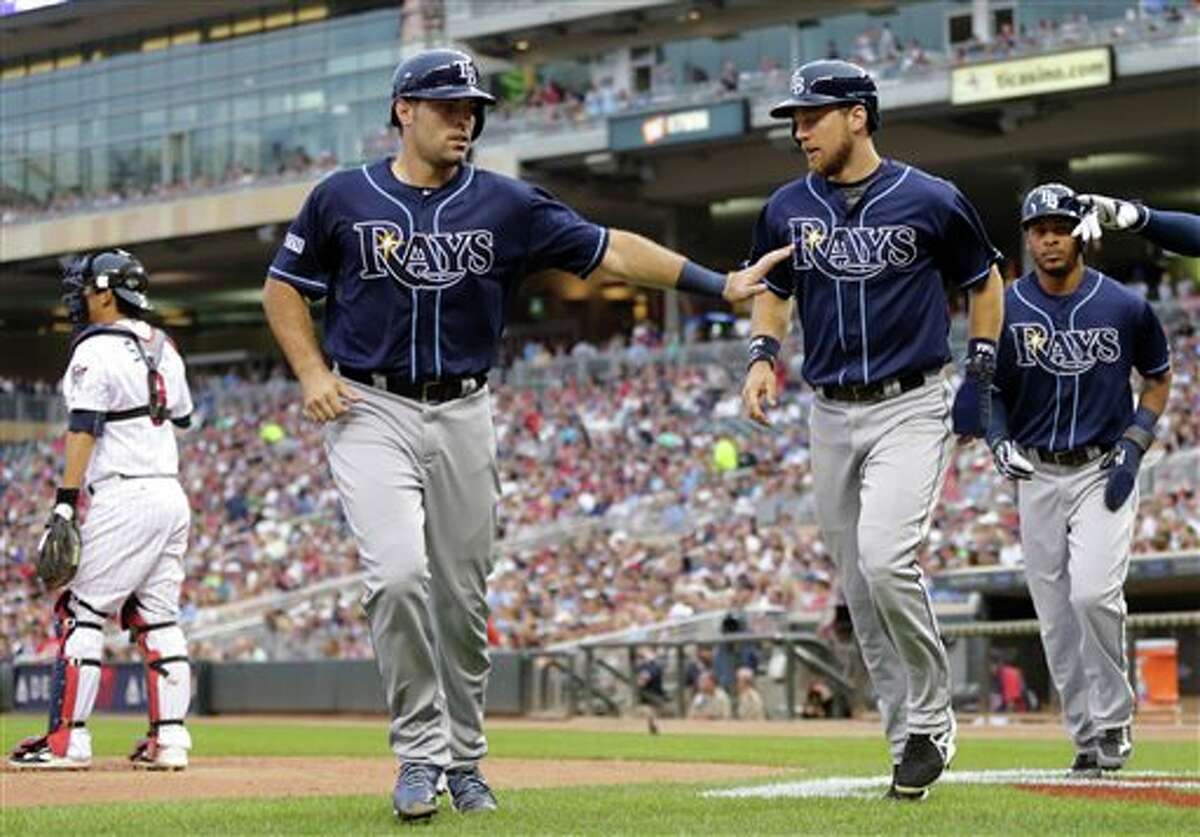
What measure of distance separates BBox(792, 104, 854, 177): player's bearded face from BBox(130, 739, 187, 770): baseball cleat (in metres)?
4.64

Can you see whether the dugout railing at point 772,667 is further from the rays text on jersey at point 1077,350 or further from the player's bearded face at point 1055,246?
the player's bearded face at point 1055,246

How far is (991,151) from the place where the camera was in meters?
43.1

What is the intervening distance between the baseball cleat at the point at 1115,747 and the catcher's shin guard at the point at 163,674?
4422 mm

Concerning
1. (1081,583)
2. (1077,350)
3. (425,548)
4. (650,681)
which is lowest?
(650,681)

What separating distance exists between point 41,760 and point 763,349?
179 inches

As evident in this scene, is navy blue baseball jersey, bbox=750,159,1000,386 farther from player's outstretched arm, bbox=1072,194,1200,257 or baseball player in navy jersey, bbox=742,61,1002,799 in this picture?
player's outstretched arm, bbox=1072,194,1200,257

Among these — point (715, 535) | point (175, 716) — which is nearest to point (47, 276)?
point (715, 535)

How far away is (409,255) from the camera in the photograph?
738 cm

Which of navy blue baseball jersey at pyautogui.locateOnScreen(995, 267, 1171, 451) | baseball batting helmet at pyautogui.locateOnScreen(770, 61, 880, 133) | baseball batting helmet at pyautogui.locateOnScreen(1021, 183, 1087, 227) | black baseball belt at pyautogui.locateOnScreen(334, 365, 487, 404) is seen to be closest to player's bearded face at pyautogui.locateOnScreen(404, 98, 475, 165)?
black baseball belt at pyautogui.locateOnScreen(334, 365, 487, 404)

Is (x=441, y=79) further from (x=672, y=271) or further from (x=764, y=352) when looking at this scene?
(x=764, y=352)

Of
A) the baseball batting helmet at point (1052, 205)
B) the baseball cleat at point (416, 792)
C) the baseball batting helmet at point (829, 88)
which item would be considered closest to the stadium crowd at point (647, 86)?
the baseball batting helmet at point (1052, 205)

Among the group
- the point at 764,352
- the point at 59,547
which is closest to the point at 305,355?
the point at 764,352

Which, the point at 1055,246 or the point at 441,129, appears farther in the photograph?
the point at 1055,246

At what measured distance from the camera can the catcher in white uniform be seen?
10.6 m
